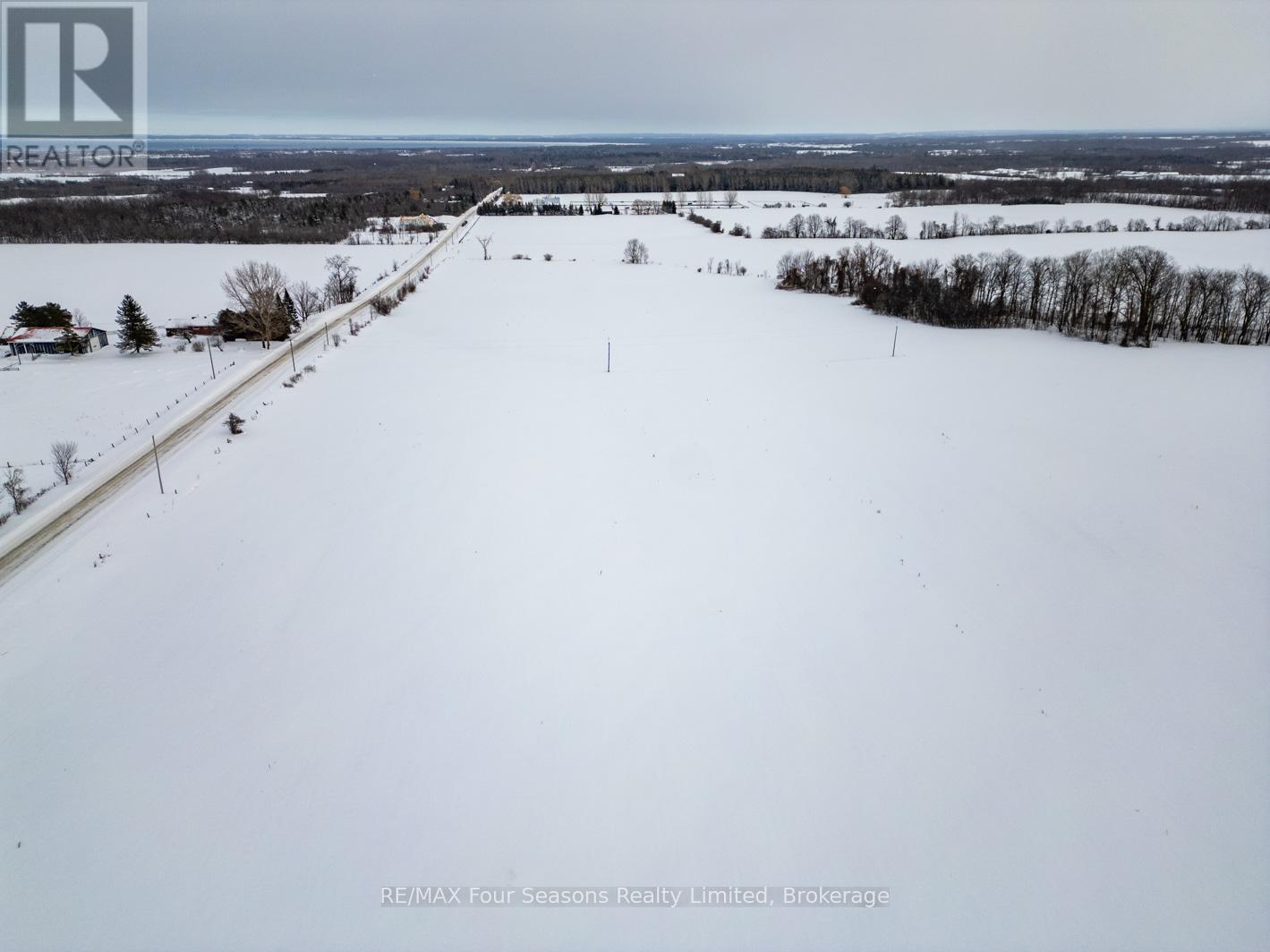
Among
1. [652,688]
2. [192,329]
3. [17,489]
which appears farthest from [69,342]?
[652,688]

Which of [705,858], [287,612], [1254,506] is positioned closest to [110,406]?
[287,612]

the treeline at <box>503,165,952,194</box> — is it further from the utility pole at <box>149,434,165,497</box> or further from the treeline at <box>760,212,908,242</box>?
the utility pole at <box>149,434,165,497</box>

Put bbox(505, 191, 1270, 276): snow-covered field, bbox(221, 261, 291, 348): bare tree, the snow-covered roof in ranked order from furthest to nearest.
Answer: bbox(505, 191, 1270, 276): snow-covered field < bbox(221, 261, 291, 348): bare tree < the snow-covered roof

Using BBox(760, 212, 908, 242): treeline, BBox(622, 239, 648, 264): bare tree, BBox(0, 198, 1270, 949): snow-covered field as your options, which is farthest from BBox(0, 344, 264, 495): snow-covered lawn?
BBox(760, 212, 908, 242): treeline

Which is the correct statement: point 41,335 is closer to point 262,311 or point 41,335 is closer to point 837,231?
point 262,311

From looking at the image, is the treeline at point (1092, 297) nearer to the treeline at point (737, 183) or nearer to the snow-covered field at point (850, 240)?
the snow-covered field at point (850, 240)

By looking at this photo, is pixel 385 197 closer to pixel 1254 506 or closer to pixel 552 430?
pixel 552 430

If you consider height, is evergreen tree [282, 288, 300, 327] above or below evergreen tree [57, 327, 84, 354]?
above
